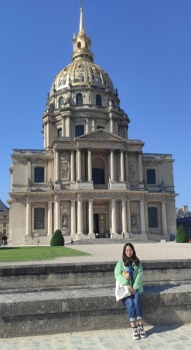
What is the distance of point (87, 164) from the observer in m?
47.4

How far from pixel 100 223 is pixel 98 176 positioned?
7488 mm

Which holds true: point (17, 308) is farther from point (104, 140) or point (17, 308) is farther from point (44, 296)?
point (104, 140)

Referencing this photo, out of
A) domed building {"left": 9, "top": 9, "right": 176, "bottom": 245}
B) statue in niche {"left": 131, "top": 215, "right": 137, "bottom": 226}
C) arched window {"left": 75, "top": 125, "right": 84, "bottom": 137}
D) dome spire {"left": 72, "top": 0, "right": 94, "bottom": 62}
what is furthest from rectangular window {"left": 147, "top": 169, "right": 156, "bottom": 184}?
dome spire {"left": 72, "top": 0, "right": 94, "bottom": 62}

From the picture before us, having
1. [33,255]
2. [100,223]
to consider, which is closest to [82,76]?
[100,223]

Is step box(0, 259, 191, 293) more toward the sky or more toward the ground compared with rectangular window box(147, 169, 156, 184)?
more toward the ground

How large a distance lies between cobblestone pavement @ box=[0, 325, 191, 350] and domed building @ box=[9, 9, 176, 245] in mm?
38452

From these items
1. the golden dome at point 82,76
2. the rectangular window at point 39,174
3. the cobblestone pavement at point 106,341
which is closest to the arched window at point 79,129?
the golden dome at point 82,76

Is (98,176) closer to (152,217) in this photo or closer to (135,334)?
(152,217)

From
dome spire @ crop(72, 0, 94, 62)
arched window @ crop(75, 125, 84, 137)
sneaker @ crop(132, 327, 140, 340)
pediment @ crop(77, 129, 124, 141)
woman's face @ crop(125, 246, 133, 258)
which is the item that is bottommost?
sneaker @ crop(132, 327, 140, 340)

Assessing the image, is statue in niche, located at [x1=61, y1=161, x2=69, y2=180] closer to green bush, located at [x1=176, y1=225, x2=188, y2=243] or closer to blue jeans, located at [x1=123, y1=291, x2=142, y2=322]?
green bush, located at [x1=176, y1=225, x2=188, y2=243]

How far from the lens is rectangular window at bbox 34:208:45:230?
152ft

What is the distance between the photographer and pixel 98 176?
50.2 metres

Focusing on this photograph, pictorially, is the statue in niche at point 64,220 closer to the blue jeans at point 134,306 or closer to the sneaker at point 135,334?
the blue jeans at point 134,306

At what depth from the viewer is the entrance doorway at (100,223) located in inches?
1871
